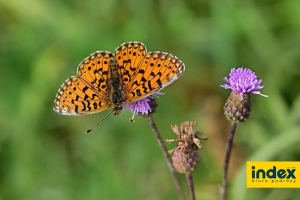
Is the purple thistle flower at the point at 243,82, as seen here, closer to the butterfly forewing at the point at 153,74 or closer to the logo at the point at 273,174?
→ the butterfly forewing at the point at 153,74

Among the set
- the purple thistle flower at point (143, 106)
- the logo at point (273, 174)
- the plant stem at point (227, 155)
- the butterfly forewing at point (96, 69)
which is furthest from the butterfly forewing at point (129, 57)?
the logo at point (273, 174)

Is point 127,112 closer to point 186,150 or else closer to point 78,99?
point 78,99

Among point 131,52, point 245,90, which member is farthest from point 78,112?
point 245,90

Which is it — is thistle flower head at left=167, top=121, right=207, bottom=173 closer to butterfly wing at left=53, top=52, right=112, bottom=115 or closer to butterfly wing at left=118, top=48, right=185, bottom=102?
butterfly wing at left=118, top=48, right=185, bottom=102

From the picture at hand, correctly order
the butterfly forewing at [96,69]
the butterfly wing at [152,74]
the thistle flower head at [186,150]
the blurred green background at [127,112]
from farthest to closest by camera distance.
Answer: the blurred green background at [127,112] → the butterfly forewing at [96,69] → the butterfly wing at [152,74] → the thistle flower head at [186,150]

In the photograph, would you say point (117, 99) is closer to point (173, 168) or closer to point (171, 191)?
point (173, 168)
